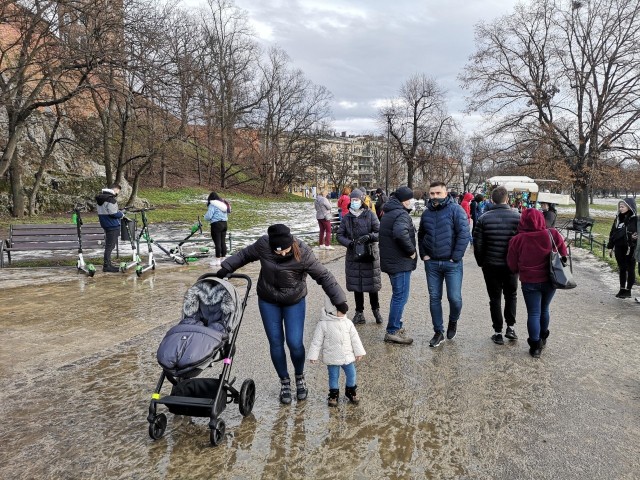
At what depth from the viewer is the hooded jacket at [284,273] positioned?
3818 millimetres

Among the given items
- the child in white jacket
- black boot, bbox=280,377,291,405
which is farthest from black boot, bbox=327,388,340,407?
black boot, bbox=280,377,291,405

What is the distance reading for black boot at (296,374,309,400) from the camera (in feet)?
13.4

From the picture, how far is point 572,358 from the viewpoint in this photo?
5105 mm

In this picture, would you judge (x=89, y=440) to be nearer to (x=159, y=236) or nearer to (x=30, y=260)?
(x=30, y=260)

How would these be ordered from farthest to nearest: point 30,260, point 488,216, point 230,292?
point 30,260
point 488,216
point 230,292

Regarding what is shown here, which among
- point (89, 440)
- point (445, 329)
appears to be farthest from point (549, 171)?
point (89, 440)

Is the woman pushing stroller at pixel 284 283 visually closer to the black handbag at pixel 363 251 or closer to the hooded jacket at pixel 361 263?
the black handbag at pixel 363 251

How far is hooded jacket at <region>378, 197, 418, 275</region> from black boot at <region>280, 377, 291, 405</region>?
1.98 metres

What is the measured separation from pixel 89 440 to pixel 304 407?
5.34 feet

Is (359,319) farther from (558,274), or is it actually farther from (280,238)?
(280,238)

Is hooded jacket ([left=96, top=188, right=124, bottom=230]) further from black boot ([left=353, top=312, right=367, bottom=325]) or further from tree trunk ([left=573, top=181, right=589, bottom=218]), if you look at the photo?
tree trunk ([left=573, top=181, right=589, bottom=218])

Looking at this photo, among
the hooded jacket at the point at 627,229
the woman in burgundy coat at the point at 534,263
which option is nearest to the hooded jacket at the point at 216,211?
the woman in burgundy coat at the point at 534,263

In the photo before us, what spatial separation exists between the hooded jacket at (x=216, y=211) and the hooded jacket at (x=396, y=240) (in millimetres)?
5398

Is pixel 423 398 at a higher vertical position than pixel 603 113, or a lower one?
lower
